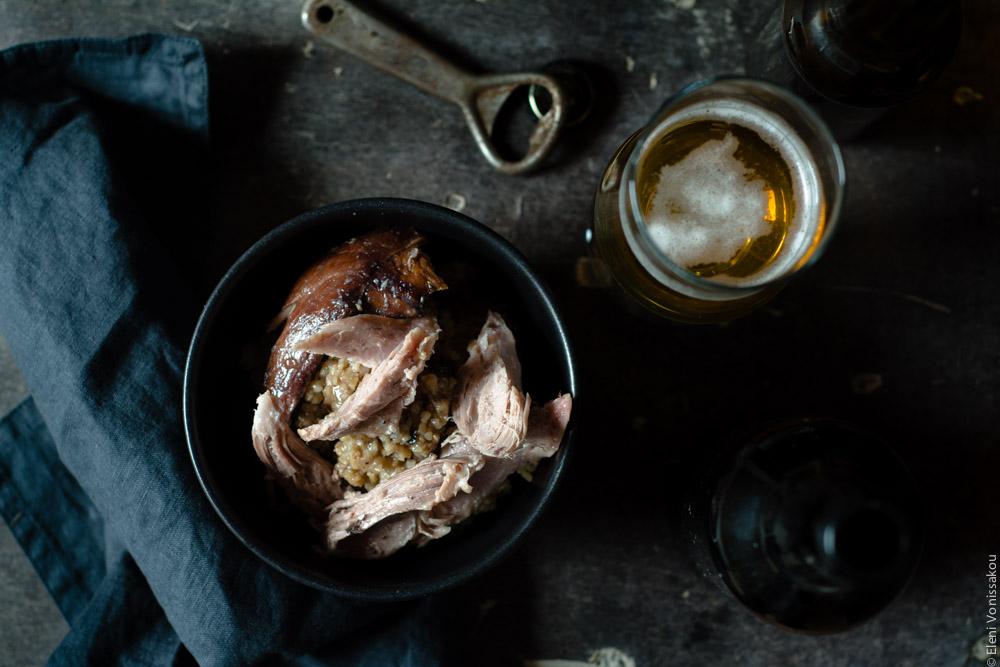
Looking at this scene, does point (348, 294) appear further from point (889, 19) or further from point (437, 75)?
point (889, 19)

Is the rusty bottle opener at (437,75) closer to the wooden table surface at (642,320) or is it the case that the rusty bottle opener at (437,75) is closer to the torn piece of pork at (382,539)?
the wooden table surface at (642,320)

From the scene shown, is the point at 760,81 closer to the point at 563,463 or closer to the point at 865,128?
the point at 865,128

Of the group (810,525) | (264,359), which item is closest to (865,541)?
(810,525)

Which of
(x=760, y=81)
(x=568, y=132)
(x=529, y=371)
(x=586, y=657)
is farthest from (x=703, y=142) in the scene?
(x=586, y=657)

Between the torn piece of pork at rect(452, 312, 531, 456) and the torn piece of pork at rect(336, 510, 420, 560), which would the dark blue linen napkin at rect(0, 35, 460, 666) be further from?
the torn piece of pork at rect(452, 312, 531, 456)

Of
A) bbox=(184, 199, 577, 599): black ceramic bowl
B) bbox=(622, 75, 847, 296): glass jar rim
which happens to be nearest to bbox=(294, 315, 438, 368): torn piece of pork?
bbox=(184, 199, 577, 599): black ceramic bowl

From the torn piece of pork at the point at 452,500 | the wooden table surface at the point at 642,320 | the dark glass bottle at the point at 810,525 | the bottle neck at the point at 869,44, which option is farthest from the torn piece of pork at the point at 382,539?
the bottle neck at the point at 869,44

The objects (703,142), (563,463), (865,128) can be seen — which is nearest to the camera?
(563,463)
